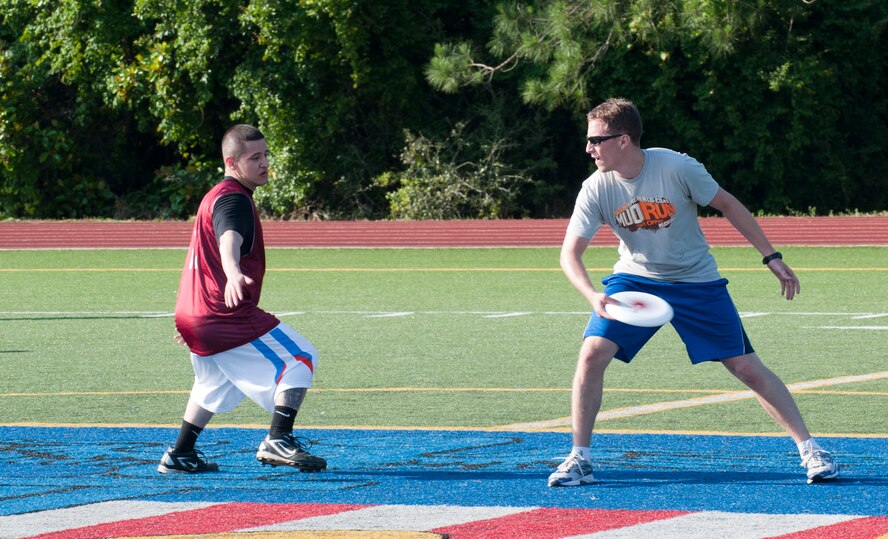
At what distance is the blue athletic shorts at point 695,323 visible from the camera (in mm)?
6656

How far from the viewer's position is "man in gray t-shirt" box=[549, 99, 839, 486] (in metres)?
6.55

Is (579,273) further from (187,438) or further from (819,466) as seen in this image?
(187,438)

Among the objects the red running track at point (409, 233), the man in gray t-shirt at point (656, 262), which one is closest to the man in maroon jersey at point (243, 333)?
the man in gray t-shirt at point (656, 262)

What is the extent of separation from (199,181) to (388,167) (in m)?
4.68

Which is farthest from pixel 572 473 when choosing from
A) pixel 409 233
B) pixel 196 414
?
pixel 409 233

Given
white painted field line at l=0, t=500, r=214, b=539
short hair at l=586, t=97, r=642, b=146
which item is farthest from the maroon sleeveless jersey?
short hair at l=586, t=97, r=642, b=146

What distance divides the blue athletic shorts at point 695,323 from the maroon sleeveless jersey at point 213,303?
1519 millimetres

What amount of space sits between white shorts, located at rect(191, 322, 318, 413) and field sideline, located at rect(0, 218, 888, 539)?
0.41 m

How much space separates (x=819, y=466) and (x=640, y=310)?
40.8 inches

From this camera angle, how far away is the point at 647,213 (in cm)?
656

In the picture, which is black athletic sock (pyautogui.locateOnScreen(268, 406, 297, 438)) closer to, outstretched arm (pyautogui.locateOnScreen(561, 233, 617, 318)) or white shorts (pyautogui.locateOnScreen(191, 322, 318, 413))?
white shorts (pyautogui.locateOnScreen(191, 322, 318, 413))

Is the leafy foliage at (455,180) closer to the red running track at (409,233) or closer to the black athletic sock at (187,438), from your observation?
the red running track at (409,233)

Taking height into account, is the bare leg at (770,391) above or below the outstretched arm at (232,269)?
below

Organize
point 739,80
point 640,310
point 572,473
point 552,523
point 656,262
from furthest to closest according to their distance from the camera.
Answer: point 739,80
point 656,262
point 572,473
point 640,310
point 552,523
